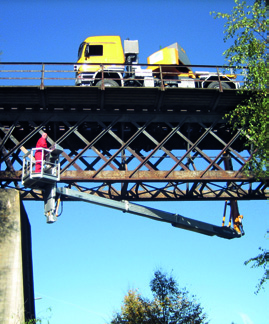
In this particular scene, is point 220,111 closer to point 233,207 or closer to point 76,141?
point 233,207

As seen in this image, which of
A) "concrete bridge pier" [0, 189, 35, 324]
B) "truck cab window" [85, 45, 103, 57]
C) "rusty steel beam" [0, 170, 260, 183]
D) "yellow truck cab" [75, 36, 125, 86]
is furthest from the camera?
"truck cab window" [85, 45, 103, 57]

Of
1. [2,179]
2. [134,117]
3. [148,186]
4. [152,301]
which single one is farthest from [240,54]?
[152,301]

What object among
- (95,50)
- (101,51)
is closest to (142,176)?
(101,51)

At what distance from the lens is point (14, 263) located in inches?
635

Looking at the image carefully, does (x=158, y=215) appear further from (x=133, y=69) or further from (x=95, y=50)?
(x=95, y=50)

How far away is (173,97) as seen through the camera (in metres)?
18.7

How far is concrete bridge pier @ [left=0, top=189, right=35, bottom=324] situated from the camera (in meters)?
15.5

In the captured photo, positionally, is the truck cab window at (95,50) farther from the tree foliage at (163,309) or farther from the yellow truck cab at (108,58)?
the tree foliage at (163,309)

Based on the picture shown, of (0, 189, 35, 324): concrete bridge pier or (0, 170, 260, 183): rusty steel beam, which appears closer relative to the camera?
(0, 189, 35, 324): concrete bridge pier

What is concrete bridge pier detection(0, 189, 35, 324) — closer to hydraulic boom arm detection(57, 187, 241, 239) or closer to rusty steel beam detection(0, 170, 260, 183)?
rusty steel beam detection(0, 170, 260, 183)

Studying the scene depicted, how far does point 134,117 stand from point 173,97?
1.69 meters

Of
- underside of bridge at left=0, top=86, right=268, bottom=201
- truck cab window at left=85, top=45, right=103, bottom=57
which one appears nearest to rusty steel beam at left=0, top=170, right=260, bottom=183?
underside of bridge at left=0, top=86, right=268, bottom=201

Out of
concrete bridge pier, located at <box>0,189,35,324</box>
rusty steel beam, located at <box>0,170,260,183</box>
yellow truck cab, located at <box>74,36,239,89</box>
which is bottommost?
concrete bridge pier, located at <box>0,189,35,324</box>

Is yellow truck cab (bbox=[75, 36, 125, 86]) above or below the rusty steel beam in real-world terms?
above
